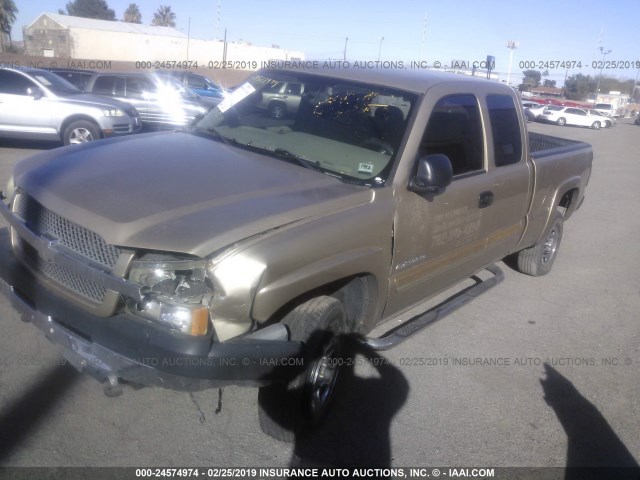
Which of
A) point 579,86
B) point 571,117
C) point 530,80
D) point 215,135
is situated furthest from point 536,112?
point 579,86

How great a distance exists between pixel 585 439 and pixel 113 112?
33.0 ft

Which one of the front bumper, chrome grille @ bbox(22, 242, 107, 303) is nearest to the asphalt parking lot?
the front bumper

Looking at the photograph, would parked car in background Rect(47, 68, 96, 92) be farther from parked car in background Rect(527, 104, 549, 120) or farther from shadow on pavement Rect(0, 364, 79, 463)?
Answer: parked car in background Rect(527, 104, 549, 120)

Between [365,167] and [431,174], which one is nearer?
[431,174]

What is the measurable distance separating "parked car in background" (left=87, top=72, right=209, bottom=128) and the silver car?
2.30 meters

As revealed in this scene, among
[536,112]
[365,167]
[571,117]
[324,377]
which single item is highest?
[536,112]

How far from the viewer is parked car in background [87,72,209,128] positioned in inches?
521

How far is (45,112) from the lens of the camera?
10422 millimetres

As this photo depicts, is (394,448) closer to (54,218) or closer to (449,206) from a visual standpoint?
(449,206)

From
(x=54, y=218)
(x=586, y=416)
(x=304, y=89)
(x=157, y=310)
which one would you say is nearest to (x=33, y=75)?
(x=304, y=89)

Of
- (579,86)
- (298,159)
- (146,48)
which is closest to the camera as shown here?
(298,159)

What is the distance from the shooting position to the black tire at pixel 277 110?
4.14m

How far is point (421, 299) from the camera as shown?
160 inches

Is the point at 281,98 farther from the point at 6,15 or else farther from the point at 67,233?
the point at 6,15
